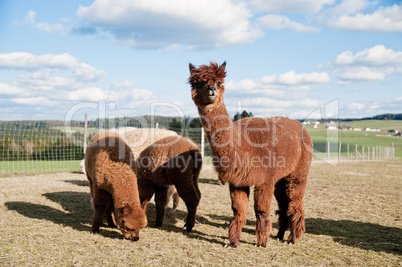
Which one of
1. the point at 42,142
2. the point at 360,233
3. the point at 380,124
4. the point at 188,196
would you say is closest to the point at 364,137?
the point at 380,124

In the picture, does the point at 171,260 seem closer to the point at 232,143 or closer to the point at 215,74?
the point at 232,143

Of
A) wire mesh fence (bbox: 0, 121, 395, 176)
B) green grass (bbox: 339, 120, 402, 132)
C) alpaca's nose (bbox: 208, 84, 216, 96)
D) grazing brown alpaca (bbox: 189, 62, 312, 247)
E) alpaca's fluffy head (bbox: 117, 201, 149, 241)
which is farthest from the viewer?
green grass (bbox: 339, 120, 402, 132)

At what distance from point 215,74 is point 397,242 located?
403cm

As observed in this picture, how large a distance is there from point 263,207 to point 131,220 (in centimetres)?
201

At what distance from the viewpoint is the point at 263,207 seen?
189 inches

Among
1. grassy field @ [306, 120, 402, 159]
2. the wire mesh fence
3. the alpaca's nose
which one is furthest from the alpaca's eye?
grassy field @ [306, 120, 402, 159]

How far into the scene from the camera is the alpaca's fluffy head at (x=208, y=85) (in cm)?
432

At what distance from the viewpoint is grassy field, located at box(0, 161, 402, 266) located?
4355mm

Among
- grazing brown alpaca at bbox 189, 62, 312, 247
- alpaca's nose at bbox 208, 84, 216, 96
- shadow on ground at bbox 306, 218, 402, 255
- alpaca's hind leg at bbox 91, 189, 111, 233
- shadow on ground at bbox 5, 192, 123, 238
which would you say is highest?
alpaca's nose at bbox 208, 84, 216, 96

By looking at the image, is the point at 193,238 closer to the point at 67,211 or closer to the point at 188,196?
the point at 188,196

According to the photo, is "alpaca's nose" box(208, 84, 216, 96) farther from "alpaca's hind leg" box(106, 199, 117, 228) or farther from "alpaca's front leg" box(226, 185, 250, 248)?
"alpaca's hind leg" box(106, 199, 117, 228)

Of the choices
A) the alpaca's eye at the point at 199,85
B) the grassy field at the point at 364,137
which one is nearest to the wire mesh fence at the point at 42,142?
the alpaca's eye at the point at 199,85

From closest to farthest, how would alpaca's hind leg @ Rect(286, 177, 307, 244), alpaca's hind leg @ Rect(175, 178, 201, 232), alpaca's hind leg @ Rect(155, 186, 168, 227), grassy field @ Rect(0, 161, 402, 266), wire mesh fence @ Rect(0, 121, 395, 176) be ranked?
grassy field @ Rect(0, 161, 402, 266), alpaca's hind leg @ Rect(286, 177, 307, 244), alpaca's hind leg @ Rect(175, 178, 201, 232), alpaca's hind leg @ Rect(155, 186, 168, 227), wire mesh fence @ Rect(0, 121, 395, 176)

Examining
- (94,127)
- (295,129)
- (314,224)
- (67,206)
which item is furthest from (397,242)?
(94,127)
